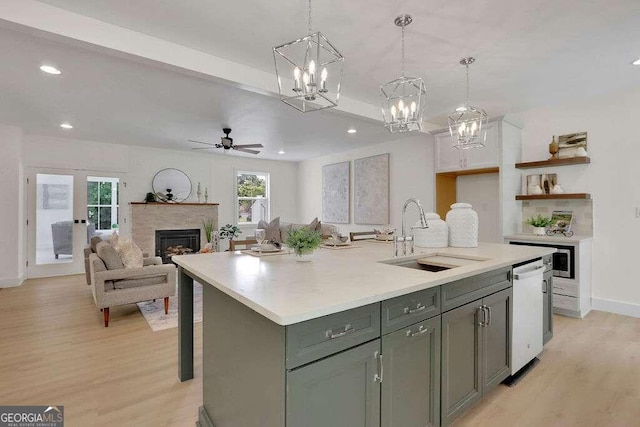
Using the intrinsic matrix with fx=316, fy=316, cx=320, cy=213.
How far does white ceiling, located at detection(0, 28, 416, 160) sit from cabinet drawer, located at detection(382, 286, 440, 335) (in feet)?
9.62

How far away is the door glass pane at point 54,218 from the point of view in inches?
220

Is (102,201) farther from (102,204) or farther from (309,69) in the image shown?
(309,69)

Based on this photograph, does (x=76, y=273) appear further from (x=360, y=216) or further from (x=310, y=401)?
(x=310, y=401)

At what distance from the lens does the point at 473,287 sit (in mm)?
1848

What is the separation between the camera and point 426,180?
5488 mm

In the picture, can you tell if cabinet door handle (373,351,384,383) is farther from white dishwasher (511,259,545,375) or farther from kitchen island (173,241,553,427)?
white dishwasher (511,259,545,375)

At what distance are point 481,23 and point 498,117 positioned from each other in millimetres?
2040

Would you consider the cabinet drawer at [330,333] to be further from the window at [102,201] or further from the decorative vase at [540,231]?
the window at [102,201]

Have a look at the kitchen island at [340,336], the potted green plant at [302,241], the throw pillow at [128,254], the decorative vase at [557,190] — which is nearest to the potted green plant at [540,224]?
the decorative vase at [557,190]

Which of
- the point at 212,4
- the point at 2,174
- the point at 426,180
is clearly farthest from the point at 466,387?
the point at 2,174

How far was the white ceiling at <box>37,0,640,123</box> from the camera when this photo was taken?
2.14 meters

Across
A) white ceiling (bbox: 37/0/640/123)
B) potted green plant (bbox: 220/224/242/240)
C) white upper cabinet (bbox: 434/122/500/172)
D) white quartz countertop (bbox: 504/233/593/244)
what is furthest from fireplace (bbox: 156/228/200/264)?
white quartz countertop (bbox: 504/233/593/244)

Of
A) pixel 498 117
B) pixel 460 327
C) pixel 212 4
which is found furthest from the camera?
pixel 498 117

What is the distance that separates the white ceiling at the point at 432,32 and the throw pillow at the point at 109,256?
2256 mm
